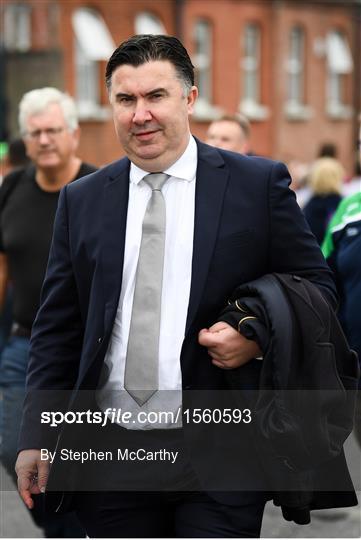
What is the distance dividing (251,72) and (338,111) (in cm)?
500

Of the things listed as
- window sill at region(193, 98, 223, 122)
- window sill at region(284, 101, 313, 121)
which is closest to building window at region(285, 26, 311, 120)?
window sill at region(284, 101, 313, 121)

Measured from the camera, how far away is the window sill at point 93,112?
29250 mm

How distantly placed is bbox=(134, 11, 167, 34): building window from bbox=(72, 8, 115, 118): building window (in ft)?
4.30

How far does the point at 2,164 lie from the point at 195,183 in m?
6.75

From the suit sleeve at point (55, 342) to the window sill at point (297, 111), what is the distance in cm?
3397

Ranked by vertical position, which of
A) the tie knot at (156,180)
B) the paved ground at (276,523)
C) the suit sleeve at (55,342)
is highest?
the tie knot at (156,180)

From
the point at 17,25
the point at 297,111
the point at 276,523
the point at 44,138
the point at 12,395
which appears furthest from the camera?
the point at 297,111

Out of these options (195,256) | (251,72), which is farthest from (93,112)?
(195,256)

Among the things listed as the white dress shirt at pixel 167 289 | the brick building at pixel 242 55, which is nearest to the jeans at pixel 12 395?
the white dress shirt at pixel 167 289

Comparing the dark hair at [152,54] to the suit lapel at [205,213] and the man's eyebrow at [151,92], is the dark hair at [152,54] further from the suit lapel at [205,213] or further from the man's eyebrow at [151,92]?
the suit lapel at [205,213]

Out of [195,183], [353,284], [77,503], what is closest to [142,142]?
[195,183]

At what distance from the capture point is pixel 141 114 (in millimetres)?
3646

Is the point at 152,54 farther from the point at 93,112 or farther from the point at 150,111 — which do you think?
the point at 93,112

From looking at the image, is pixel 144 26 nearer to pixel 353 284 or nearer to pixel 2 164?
pixel 2 164
